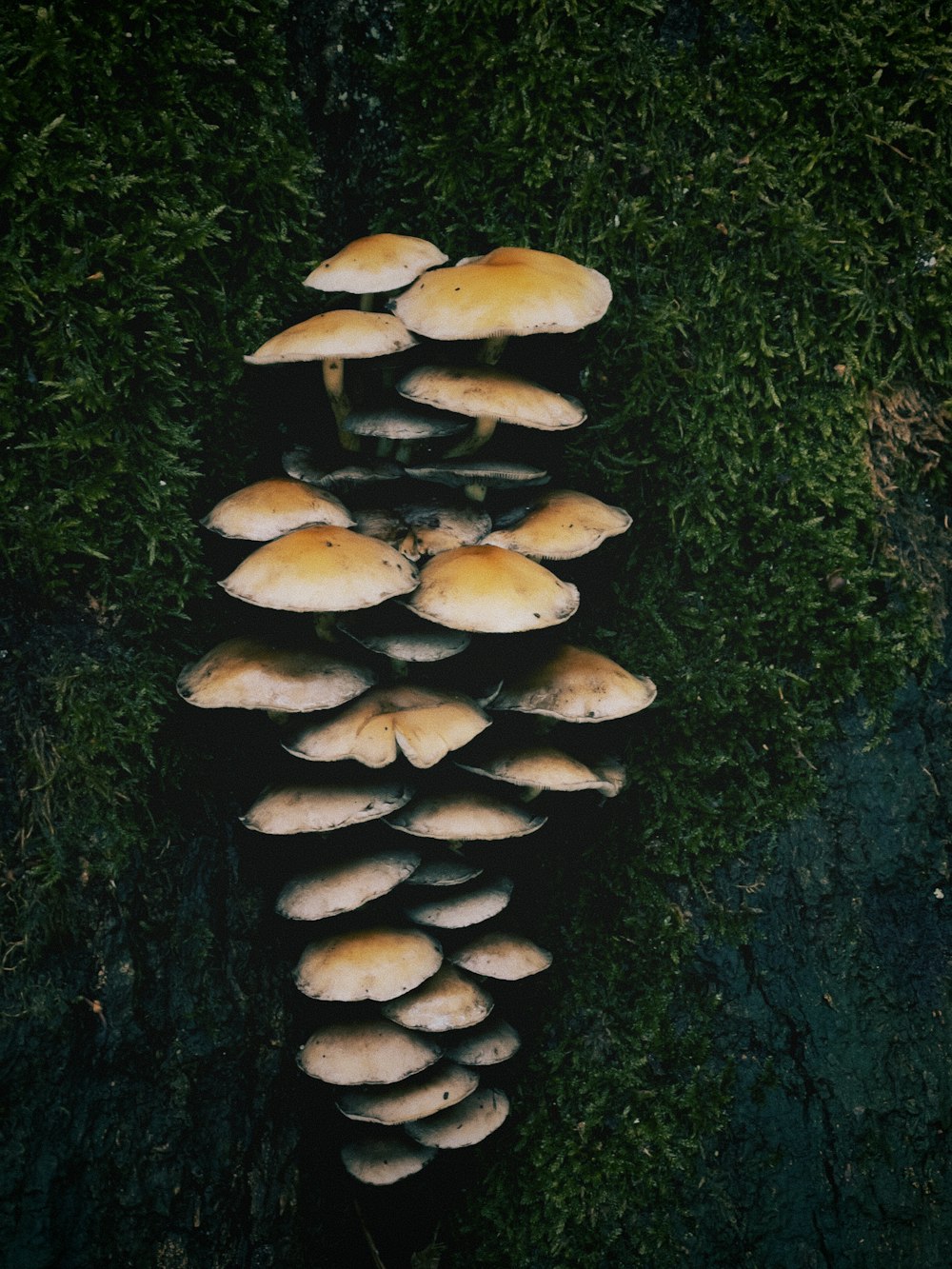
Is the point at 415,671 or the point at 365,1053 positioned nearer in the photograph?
the point at 365,1053

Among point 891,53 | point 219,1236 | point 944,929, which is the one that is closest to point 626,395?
point 891,53

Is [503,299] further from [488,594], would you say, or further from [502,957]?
[502,957]

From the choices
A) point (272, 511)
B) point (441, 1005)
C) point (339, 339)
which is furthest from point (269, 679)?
point (441, 1005)

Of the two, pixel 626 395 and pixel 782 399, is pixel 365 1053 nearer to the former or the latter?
pixel 626 395

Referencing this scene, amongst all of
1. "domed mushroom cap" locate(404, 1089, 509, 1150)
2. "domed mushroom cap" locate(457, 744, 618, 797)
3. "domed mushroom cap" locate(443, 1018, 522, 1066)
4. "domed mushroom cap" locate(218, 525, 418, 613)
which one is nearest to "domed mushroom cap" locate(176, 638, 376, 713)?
"domed mushroom cap" locate(218, 525, 418, 613)

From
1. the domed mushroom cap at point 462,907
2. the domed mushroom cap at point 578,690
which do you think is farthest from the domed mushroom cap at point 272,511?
the domed mushroom cap at point 462,907

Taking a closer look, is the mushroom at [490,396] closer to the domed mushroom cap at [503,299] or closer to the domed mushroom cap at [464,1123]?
the domed mushroom cap at [503,299]

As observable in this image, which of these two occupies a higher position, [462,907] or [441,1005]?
[462,907]
